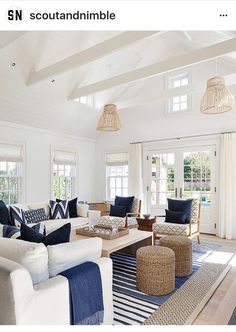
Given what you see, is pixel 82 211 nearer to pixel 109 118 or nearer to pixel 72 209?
pixel 72 209

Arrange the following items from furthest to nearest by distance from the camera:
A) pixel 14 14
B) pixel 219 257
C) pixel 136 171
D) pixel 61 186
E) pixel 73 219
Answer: pixel 61 186, pixel 136 171, pixel 73 219, pixel 219 257, pixel 14 14

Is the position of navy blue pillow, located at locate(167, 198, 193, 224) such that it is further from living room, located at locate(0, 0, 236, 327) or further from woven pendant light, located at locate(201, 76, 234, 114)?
woven pendant light, located at locate(201, 76, 234, 114)

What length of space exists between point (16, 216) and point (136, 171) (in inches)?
130

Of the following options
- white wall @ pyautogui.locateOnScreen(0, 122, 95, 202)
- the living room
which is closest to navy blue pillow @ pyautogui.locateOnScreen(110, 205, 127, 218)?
the living room

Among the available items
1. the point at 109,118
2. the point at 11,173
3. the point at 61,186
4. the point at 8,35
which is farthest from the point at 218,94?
the point at 61,186

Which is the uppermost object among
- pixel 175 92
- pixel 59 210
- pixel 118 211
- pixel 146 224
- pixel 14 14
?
pixel 175 92

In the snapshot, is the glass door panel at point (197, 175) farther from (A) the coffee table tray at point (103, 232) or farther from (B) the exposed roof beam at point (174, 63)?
(A) the coffee table tray at point (103, 232)

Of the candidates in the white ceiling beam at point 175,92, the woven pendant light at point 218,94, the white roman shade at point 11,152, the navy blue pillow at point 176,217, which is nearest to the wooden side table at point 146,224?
the navy blue pillow at point 176,217

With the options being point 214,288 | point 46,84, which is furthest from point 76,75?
point 214,288

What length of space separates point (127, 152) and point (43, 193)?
8.09 feet

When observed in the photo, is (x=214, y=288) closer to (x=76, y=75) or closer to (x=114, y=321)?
(x=114, y=321)

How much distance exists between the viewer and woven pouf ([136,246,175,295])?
254 centimetres

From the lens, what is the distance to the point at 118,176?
6.99m

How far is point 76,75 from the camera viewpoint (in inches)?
205
